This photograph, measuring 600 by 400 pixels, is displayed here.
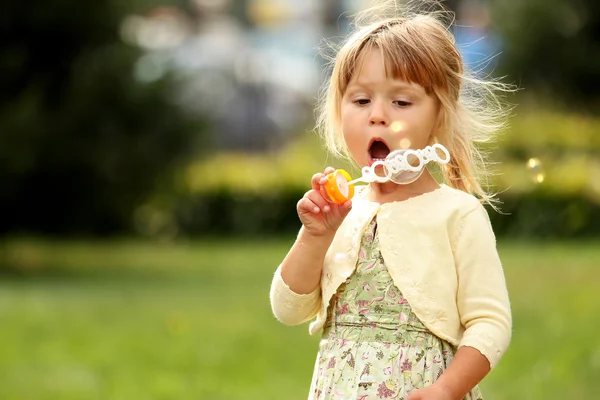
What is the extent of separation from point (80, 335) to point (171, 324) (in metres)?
0.72

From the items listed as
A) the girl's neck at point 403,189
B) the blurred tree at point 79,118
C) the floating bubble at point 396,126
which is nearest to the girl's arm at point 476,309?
the girl's neck at point 403,189

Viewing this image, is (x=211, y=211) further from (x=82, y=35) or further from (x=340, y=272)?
(x=340, y=272)

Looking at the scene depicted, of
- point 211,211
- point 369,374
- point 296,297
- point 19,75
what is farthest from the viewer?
point 211,211

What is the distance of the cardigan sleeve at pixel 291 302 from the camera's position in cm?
283

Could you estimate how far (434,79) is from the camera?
2744 millimetres

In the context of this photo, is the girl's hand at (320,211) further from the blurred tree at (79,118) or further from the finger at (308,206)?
the blurred tree at (79,118)

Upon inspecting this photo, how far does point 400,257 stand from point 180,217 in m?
15.1

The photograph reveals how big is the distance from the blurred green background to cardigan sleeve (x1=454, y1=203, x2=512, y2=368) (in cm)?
286

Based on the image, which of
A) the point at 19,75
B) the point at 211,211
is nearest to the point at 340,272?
the point at 19,75

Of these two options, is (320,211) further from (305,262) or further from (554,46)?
(554,46)

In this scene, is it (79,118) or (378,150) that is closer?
(378,150)

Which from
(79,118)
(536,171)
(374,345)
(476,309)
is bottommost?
(374,345)

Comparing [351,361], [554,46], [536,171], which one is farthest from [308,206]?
[554,46]

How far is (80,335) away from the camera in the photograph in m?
8.14
